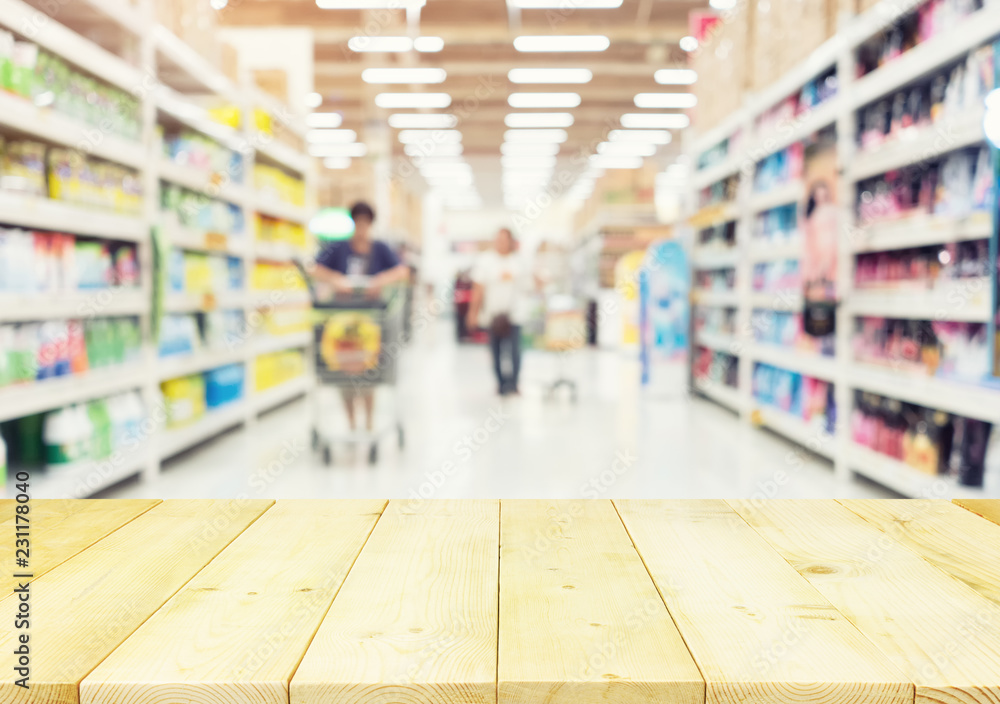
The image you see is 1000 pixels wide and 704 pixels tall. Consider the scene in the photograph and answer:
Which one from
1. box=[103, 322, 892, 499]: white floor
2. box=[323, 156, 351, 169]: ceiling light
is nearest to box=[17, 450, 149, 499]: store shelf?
box=[103, 322, 892, 499]: white floor

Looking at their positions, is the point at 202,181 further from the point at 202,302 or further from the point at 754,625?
the point at 754,625

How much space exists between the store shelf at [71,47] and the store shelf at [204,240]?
817 millimetres

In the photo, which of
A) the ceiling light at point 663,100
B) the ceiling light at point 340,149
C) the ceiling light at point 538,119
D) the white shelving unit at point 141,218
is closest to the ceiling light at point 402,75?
the ceiling light at point 538,119

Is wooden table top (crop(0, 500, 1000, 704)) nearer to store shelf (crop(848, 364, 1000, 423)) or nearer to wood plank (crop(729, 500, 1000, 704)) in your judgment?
wood plank (crop(729, 500, 1000, 704))

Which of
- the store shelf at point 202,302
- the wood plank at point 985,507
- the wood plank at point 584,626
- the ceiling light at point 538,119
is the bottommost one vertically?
the wood plank at point 985,507

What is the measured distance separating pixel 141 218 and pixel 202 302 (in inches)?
37.2

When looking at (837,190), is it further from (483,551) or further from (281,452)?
(483,551)

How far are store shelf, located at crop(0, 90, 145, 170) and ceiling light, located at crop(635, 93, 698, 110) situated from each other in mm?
10983

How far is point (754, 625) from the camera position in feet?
2.66

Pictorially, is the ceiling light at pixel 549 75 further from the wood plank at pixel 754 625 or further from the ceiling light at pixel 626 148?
the wood plank at pixel 754 625

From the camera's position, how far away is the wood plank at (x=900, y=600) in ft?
2.36

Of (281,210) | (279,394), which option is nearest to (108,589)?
(279,394)

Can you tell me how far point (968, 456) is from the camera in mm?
3295

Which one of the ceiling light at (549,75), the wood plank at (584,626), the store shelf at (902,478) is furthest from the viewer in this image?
the ceiling light at (549,75)
